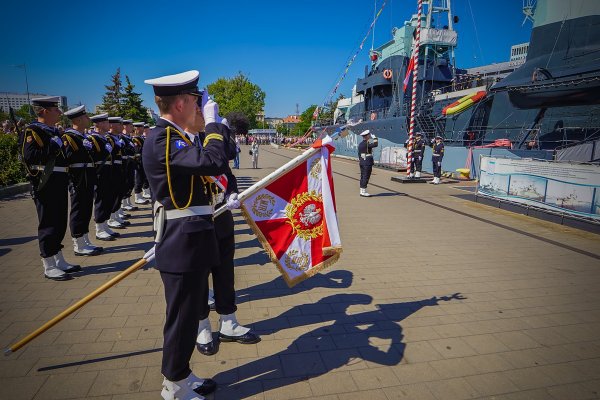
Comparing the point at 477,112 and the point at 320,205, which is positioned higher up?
the point at 477,112

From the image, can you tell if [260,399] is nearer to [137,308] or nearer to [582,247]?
[137,308]

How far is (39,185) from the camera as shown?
4.71m

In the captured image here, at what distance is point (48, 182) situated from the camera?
480cm

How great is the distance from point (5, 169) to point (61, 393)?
1193 cm

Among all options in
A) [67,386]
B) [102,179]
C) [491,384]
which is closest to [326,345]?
[491,384]

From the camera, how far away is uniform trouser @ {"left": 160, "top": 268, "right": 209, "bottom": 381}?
7.56 ft

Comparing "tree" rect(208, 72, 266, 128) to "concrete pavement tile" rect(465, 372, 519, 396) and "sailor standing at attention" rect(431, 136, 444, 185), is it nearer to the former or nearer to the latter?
"sailor standing at attention" rect(431, 136, 444, 185)

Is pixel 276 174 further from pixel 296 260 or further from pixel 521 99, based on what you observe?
pixel 521 99

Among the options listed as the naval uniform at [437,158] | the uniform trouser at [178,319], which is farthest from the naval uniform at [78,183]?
the naval uniform at [437,158]

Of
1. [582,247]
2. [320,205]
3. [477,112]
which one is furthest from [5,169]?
[477,112]

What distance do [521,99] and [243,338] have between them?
50.2ft

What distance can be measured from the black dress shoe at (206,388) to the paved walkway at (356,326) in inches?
2.7

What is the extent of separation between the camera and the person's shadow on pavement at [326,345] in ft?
9.21

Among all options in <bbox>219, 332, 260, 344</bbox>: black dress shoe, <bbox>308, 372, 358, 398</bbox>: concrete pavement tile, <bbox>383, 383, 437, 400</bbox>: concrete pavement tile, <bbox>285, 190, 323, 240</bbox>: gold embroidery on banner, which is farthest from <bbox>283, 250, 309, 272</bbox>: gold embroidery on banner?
<bbox>383, 383, 437, 400</bbox>: concrete pavement tile
